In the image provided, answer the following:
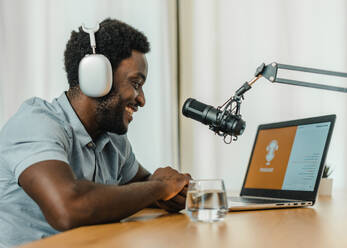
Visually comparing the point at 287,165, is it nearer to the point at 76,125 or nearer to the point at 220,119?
the point at 220,119

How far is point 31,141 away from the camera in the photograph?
99cm

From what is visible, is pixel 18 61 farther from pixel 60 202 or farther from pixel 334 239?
pixel 334 239

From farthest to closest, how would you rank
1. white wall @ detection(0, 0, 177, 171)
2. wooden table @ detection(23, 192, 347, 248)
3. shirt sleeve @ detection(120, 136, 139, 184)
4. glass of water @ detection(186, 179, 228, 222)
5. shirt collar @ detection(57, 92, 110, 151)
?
white wall @ detection(0, 0, 177, 171) < shirt sleeve @ detection(120, 136, 139, 184) < shirt collar @ detection(57, 92, 110, 151) < glass of water @ detection(186, 179, 228, 222) < wooden table @ detection(23, 192, 347, 248)

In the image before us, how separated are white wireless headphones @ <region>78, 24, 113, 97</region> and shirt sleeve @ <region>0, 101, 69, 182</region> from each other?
13 centimetres

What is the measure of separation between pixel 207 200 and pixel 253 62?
1147 millimetres

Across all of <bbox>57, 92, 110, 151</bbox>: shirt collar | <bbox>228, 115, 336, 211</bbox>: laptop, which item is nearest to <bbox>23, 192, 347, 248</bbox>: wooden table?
<bbox>228, 115, 336, 211</bbox>: laptop

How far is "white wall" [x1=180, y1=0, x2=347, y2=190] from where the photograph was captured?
180cm

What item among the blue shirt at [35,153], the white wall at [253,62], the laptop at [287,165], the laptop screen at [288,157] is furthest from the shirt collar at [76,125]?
the white wall at [253,62]

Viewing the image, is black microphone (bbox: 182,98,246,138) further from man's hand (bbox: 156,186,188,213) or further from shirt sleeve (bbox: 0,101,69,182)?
shirt sleeve (bbox: 0,101,69,182)

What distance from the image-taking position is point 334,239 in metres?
0.71

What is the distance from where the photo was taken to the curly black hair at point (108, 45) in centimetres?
127

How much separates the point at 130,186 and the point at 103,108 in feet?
1.16

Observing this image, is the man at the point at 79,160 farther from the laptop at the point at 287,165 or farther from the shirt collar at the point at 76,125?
the laptop at the point at 287,165

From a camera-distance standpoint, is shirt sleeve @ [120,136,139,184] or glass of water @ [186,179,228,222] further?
shirt sleeve @ [120,136,139,184]
